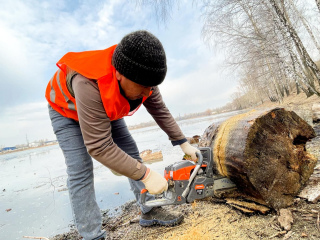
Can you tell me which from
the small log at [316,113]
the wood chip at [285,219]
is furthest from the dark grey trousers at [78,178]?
the small log at [316,113]

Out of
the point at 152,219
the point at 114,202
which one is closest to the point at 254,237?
the point at 152,219

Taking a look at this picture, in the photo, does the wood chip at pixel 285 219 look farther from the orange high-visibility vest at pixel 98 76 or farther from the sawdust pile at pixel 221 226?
the orange high-visibility vest at pixel 98 76

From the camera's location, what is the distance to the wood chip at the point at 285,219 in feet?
4.68

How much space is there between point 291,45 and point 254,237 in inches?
306

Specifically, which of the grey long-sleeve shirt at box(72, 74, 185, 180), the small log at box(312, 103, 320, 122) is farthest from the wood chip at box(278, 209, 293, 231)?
the small log at box(312, 103, 320, 122)

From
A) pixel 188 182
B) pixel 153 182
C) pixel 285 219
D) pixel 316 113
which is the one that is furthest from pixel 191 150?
pixel 316 113

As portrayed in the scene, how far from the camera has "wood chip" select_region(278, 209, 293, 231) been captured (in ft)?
4.68

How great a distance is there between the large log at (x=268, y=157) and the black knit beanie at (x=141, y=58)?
3.28 feet

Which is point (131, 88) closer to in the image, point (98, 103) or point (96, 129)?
point (98, 103)

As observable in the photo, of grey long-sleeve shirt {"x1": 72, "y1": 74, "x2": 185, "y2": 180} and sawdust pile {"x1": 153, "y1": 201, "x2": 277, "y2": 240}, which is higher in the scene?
grey long-sleeve shirt {"x1": 72, "y1": 74, "x2": 185, "y2": 180}

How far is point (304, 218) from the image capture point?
1484 mm

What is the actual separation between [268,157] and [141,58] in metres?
1.40

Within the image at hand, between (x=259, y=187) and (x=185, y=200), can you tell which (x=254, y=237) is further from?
(x=185, y=200)

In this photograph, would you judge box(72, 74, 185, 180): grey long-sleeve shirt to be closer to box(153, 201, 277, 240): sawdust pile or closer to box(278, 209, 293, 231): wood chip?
box(153, 201, 277, 240): sawdust pile
